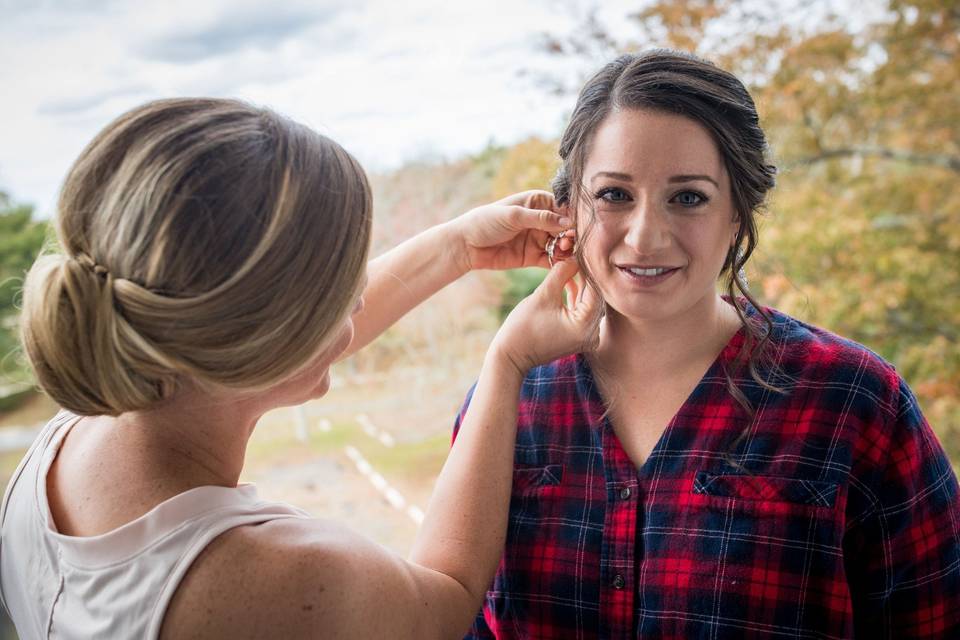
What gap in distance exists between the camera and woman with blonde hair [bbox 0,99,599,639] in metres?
0.91

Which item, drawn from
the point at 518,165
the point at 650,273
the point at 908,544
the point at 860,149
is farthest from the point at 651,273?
the point at 860,149

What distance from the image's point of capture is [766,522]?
127cm

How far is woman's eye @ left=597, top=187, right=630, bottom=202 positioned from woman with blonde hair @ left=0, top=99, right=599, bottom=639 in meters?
0.49

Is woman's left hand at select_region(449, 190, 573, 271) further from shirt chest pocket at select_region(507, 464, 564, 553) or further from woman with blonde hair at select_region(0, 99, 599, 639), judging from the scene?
woman with blonde hair at select_region(0, 99, 599, 639)

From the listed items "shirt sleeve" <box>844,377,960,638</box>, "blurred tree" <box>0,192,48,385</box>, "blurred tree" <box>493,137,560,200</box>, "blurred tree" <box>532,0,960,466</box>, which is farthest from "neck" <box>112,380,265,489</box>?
"blurred tree" <box>532,0,960,466</box>

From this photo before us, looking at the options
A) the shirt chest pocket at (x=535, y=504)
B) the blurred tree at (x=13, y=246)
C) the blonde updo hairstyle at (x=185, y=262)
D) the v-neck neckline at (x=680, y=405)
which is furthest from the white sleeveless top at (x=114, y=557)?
the blurred tree at (x=13, y=246)

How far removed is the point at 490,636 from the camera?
154 cm

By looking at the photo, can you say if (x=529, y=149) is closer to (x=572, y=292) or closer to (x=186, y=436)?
(x=572, y=292)

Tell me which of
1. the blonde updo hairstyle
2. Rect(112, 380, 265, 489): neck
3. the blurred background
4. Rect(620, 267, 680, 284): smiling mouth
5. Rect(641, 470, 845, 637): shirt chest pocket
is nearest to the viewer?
the blonde updo hairstyle

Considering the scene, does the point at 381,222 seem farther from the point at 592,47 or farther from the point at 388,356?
the point at 592,47

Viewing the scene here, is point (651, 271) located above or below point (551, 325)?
above

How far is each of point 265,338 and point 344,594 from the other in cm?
31

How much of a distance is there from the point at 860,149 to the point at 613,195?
7.21 ft

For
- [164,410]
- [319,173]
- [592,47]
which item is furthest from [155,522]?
[592,47]
